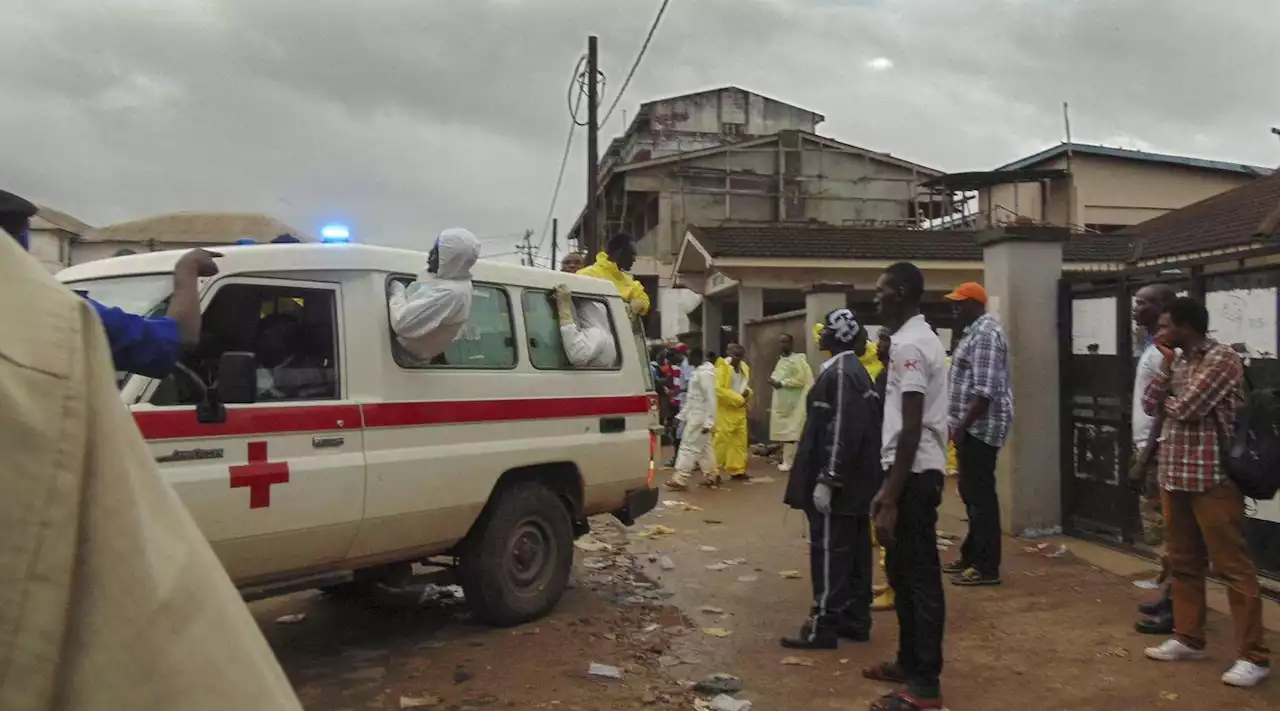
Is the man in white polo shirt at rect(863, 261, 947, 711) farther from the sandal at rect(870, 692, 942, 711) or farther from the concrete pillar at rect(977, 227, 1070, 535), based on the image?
the concrete pillar at rect(977, 227, 1070, 535)

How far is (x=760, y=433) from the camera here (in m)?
18.2

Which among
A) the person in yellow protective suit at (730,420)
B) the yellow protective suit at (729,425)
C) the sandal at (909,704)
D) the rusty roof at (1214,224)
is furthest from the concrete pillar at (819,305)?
the sandal at (909,704)

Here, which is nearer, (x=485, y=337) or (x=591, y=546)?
(x=485, y=337)

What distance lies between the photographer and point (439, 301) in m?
5.39

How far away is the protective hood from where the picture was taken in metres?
5.45

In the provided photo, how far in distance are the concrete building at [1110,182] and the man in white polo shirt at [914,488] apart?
20.4 meters

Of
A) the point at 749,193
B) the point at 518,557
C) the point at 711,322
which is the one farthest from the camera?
the point at 749,193

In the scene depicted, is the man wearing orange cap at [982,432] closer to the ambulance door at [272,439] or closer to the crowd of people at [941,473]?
the crowd of people at [941,473]

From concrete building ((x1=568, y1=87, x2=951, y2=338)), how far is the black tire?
23233 mm

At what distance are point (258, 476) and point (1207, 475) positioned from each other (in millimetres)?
4464

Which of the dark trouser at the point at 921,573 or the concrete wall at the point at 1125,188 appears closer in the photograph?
the dark trouser at the point at 921,573

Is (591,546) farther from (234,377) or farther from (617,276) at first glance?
(234,377)

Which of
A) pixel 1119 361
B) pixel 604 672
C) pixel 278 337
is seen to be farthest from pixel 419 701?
pixel 1119 361

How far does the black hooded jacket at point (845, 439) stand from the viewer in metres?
5.78
